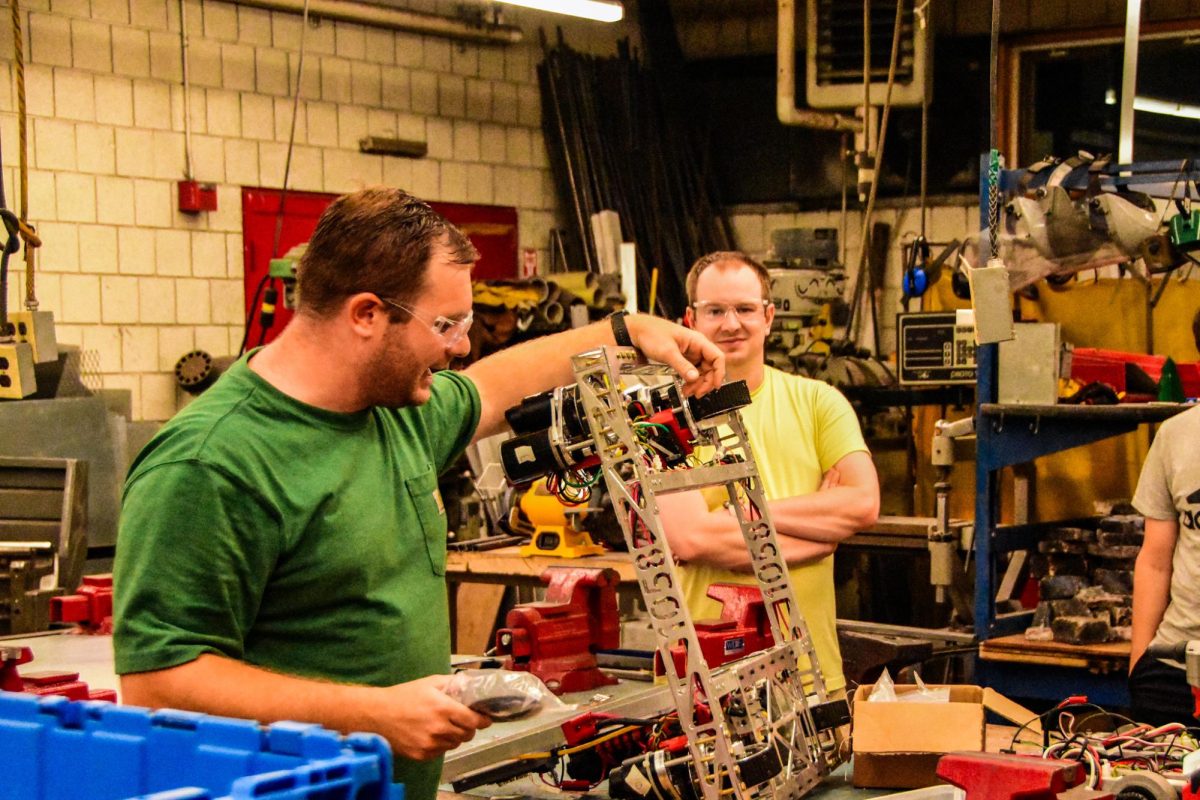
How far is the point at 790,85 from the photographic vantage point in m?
7.63

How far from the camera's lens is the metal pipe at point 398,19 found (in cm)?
728

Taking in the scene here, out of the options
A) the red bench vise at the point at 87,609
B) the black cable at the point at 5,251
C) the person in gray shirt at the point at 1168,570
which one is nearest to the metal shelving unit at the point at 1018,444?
the person in gray shirt at the point at 1168,570

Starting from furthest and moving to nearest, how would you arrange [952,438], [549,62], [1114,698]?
[549,62], [952,438], [1114,698]

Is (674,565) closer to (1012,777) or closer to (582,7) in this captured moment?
(1012,777)

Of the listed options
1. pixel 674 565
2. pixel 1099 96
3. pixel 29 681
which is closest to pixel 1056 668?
pixel 674 565

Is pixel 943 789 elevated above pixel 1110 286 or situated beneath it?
situated beneath

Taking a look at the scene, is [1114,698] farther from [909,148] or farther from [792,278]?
[909,148]

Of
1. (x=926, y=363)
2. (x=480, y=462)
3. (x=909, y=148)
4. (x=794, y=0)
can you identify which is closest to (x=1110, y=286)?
(x=926, y=363)

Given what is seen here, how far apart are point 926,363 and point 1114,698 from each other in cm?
192

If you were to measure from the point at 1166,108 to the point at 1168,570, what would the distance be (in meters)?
4.69

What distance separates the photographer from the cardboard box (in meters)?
2.23

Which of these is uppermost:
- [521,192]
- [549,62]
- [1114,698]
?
[549,62]

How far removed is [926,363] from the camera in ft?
19.1

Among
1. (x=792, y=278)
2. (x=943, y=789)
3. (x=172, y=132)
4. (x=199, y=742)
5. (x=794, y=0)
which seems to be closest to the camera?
(x=199, y=742)
